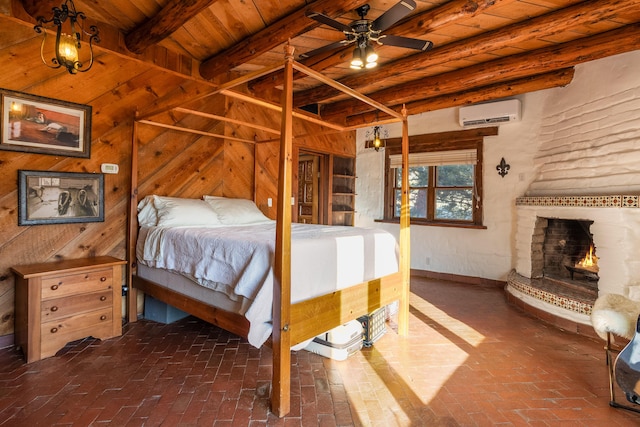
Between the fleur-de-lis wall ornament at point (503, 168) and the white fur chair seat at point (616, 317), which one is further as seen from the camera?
the fleur-de-lis wall ornament at point (503, 168)

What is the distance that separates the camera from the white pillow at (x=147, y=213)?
3203mm

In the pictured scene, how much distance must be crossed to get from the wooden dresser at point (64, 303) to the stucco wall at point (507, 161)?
14.1 ft

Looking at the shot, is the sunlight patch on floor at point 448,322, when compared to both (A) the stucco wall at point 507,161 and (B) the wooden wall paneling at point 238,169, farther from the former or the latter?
(B) the wooden wall paneling at point 238,169

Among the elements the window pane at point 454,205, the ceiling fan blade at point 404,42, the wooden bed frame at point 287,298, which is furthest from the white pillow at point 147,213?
the window pane at point 454,205

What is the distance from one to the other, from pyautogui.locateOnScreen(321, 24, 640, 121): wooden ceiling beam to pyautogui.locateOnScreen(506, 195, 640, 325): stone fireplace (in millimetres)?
1375

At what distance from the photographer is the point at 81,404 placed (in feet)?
6.18

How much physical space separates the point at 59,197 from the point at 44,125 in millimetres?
600

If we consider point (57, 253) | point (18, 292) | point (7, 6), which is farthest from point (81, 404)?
point (7, 6)

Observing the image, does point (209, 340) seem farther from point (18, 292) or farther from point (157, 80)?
point (157, 80)

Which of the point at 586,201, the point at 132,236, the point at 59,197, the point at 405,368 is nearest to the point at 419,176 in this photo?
the point at 586,201

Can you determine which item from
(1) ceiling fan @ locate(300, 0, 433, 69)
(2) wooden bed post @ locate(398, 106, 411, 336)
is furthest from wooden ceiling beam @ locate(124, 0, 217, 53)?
(2) wooden bed post @ locate(398, 106, 411, 336)

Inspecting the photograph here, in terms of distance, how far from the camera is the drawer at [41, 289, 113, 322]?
2406 mm

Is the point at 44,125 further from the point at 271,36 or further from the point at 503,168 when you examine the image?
the point at 503,168

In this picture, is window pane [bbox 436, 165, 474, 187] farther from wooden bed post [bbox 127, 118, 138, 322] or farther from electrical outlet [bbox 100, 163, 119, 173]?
electrical outlet [bbox 100, 163, 119, 173]
